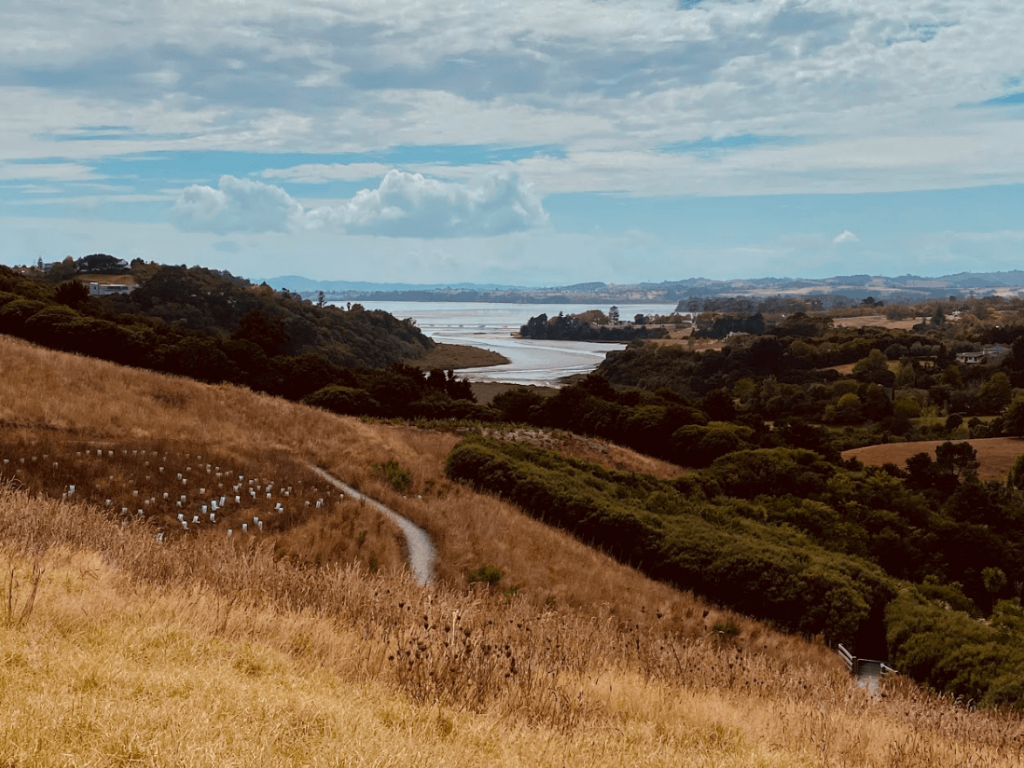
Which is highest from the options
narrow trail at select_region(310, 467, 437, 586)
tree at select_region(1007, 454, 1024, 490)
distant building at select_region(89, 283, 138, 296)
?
distant building at select_region(89, 283, 138, 296)

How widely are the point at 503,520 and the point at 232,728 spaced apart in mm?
16925

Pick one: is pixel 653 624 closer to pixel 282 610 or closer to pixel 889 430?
pixel 282 610

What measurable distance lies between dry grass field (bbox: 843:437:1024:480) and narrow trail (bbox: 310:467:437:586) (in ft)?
145

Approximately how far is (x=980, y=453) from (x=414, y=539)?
6033 cm

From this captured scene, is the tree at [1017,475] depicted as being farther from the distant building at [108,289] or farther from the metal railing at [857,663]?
the distant building at [108,289]

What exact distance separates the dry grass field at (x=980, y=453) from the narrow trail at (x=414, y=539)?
4424cm

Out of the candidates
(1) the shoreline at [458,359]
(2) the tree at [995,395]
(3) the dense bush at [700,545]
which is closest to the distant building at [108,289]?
(1) the shoreline at [458,359]

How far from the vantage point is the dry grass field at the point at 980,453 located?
59.4 metres

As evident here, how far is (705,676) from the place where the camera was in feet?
30.2

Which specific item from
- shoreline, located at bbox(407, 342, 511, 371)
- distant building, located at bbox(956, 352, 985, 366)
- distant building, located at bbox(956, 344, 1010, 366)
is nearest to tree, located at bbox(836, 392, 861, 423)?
distant building, located at bbox(956, 344, 1010, 366)

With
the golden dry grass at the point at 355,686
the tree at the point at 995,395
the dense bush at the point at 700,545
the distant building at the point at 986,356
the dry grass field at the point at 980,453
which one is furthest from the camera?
the distant building at the point at 986,356

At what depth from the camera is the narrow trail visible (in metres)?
17.0

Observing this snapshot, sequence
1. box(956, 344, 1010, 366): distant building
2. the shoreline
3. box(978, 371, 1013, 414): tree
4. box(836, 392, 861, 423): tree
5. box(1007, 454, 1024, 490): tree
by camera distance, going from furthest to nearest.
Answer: the shoreline < box(956, 344, 1010, 366): distant building < box(978, 371, 1013, 414): tree < box(836, 392, 861, 423): tree < box(1007, 454, 1024, 490): tree

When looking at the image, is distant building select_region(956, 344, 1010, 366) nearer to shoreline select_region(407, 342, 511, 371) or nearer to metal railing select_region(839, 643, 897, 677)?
shoreline select_region(407, 342, 511, 371)
